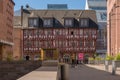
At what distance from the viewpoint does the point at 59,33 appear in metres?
95.1

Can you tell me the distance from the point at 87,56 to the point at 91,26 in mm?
7954

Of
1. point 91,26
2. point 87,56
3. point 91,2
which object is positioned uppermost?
point 91,2

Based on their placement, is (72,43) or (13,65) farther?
(72,43)

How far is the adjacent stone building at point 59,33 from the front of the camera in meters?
93.6

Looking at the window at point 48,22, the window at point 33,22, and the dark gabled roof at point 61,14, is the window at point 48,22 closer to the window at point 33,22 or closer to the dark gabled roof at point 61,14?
the dark gabled roof at point 61,14

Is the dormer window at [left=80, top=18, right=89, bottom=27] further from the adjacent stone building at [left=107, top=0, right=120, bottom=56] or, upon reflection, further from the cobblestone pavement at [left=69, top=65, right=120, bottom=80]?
the cobblestone pavement at [left=69, top=65, right=120, bottom=80]

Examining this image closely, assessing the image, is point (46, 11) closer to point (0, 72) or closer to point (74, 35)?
point (74, 35)

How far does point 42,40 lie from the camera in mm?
94125

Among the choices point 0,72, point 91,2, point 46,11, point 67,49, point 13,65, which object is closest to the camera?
point 0,72

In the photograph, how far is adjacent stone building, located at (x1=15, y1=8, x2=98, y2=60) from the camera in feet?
307

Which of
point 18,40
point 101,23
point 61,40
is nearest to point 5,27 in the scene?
point 18,40

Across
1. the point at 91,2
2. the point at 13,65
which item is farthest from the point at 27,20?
the point at 91,2

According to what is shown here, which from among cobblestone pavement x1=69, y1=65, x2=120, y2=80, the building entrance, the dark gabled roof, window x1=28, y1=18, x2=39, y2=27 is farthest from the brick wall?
the dark gabled roof

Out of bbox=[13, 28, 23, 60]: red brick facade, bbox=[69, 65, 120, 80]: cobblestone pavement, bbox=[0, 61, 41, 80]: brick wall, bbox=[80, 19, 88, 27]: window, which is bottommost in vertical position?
bbox=[69, 65, 120, 80]: cobblestone pavement
